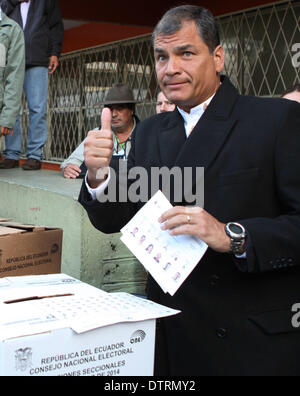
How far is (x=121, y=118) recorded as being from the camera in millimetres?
4582

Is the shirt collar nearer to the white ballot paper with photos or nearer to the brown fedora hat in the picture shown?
the white ballot paper with photos

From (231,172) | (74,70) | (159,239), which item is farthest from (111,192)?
(74,70)

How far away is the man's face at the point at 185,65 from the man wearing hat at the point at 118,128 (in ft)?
7.81

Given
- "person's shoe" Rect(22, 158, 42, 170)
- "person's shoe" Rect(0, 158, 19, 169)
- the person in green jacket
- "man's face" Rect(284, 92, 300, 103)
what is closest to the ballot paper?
"man's face" Rect(284, 92, 300, 103)

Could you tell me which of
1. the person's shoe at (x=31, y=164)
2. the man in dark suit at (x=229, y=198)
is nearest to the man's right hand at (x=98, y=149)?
the man in dark suit at (x=229, y=198)

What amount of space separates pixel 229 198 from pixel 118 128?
119 inches

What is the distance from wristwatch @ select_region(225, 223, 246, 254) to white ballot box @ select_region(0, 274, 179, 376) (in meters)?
0.27

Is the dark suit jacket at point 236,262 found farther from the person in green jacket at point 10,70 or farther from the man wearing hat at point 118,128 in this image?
the person in green jacket at point 10,70

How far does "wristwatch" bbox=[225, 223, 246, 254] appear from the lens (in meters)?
1.45

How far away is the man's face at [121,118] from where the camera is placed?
4.50 meters

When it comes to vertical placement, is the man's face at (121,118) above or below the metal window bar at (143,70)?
below

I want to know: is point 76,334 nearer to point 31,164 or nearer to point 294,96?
point 294,96

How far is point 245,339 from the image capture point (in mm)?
1592

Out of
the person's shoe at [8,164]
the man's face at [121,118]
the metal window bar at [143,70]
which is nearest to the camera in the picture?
the man's face at [121,118]
